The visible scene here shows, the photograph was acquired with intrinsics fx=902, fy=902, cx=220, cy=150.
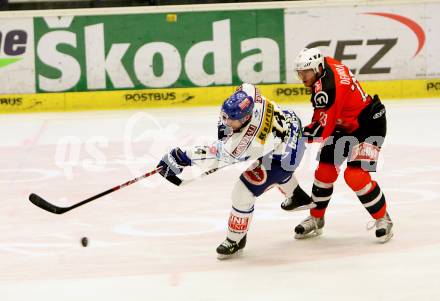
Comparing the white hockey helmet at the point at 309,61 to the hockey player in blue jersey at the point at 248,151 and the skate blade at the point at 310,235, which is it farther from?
the skate blade at the point at 310,235

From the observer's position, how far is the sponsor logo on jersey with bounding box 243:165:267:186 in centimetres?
507

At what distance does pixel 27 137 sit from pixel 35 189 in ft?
10.9

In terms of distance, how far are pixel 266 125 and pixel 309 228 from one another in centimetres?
91

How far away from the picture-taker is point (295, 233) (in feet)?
18.5

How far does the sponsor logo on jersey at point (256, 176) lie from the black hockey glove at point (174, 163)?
352 mm

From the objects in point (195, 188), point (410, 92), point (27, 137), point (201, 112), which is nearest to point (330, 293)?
point (195, 188)

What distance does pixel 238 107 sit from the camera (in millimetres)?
4805

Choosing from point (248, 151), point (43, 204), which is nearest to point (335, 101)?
point (248, 151)

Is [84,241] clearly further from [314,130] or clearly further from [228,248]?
[314,130]

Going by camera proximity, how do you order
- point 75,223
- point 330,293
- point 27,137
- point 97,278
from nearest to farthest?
1. point 330,293
2. point 97,278
3. point 75,223
4. point 27,137

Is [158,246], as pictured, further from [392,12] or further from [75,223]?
[392,12]

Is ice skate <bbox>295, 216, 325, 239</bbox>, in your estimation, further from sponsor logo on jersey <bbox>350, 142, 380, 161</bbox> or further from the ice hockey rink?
sponsor logo on jersey <bbox>350, 142, 380, 161</bbox>

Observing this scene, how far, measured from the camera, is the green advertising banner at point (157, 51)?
13578 mm

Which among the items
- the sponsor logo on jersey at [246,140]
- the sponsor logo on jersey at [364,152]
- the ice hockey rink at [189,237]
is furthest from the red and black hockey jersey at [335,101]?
the ice hockey rink at [189,237]
